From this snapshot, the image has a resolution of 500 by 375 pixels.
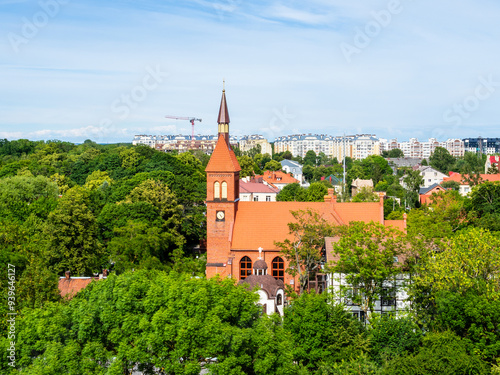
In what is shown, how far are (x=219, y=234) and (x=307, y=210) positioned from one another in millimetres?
7836

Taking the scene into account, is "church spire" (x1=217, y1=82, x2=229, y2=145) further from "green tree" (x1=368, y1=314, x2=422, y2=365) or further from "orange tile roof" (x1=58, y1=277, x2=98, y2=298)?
"green tree" (x1=368, y1=314, x2=422, y2=365)

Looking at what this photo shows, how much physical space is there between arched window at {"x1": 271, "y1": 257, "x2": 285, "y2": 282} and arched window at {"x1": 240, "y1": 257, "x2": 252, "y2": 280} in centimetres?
195

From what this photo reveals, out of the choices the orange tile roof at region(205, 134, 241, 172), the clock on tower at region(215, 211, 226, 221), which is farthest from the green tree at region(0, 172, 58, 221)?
the orange tile roof at region(205, 134, 241, 172)

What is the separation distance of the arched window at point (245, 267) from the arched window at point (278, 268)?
1955 millimetres

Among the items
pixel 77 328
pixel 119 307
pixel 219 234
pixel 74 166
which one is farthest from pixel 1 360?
pixel 74 166

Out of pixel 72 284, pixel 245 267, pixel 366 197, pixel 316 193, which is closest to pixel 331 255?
pixel 245 267

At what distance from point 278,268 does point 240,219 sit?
5310mm

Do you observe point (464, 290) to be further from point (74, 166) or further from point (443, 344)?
point (74, 166)

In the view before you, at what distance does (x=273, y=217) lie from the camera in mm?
45375

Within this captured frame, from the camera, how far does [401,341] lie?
93.3 feet

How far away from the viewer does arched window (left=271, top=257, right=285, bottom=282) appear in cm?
4403

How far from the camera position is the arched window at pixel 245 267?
4441 cm

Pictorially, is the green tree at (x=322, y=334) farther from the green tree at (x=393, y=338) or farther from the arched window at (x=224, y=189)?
the arched window at (x=224, y=189)

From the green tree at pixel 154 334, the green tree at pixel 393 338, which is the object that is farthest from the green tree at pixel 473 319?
the green tree at pixel 154 334
